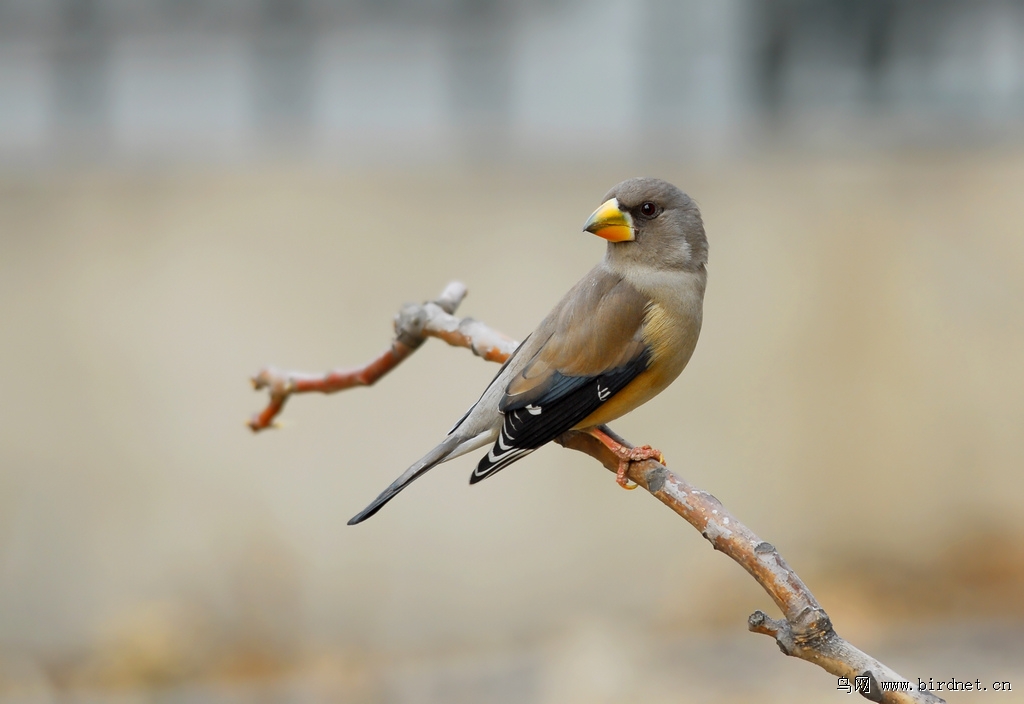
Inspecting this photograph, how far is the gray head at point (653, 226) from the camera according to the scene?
2.98 m

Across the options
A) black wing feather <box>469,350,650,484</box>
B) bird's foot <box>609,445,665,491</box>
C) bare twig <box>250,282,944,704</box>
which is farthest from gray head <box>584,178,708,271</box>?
bird's foot <box>609,445,665,491</box>

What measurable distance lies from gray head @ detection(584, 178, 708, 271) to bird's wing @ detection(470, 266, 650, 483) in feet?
0.34

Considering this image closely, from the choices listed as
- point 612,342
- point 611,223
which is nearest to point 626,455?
point 612,342

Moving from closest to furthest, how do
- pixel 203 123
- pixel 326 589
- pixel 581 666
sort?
pixel 581 666, pixel 326 589, pixel 203 123

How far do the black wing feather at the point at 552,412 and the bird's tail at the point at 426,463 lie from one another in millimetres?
108

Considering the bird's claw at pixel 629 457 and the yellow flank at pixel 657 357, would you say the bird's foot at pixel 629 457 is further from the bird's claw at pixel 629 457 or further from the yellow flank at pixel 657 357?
the yellow flank at pixel 657 357

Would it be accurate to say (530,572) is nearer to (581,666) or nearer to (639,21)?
(581,666)

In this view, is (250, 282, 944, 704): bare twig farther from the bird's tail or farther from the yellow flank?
the bird's tail

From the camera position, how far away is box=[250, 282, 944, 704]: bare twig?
185 centimetres

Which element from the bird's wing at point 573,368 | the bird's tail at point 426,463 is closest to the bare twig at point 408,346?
the bird's wing at point 573,368

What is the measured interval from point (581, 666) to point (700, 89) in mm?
3986

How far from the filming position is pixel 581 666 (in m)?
6.88

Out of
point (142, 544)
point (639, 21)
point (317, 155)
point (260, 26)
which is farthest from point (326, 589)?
point (639, 21)

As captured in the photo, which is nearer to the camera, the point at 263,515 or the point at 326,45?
the point at 263,515
